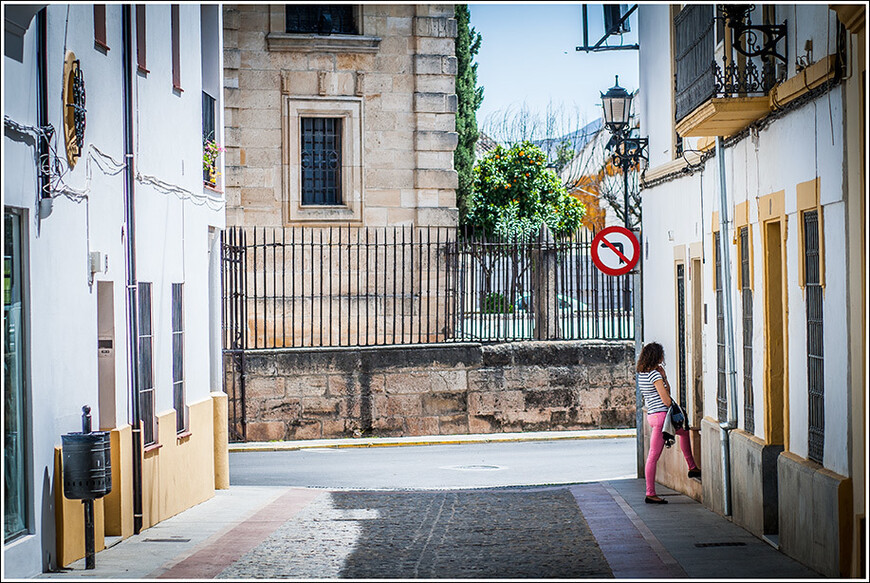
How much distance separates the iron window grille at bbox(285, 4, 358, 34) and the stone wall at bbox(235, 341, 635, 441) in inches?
314

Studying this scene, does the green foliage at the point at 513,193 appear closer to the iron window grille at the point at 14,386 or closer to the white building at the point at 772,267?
the white building at the point at 772,267

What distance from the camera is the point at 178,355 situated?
15.5 meters

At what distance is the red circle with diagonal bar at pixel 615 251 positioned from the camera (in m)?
17.8

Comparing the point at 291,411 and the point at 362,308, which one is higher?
the point at 362,308

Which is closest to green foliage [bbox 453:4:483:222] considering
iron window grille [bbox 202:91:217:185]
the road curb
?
the road curb

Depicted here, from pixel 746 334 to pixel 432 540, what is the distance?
380 cm

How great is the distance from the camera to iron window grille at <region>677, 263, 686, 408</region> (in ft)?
55.6

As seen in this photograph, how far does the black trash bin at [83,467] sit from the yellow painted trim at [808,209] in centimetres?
558

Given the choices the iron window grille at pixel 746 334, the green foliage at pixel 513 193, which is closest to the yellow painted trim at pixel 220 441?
the iron window grille at pixel 746 334

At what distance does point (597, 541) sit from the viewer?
1234 centimetres

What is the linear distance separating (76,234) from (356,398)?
44.5ft

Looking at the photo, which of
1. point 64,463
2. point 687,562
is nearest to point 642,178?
point 687,562

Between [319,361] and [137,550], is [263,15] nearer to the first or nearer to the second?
[319,361]

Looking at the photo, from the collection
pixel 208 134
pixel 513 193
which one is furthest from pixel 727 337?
pixel 513 193
